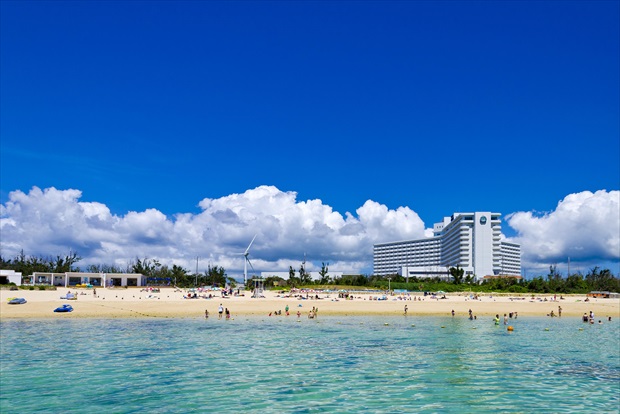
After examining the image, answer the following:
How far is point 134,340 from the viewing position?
46.2 metres

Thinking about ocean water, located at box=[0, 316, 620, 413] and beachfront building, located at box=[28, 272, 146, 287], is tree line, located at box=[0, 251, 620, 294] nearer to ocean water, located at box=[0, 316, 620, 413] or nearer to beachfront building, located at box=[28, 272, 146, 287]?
beachfront building, located at box=[28, 272, 146, 287]

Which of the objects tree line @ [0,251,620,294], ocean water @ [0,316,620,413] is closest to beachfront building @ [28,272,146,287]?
tree line @ [0,251,620,294]

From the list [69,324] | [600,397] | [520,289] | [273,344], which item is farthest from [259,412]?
[520,289]

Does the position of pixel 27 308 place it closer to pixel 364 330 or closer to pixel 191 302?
pixel 191 302

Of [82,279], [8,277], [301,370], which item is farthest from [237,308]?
[82,279]

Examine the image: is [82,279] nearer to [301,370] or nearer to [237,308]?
[237,308]

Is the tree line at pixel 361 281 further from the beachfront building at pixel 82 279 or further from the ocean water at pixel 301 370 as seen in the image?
the ocean water at pixel 301 370

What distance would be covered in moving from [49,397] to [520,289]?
473 feet

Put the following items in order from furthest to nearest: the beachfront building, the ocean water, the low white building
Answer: the beachfront building < the low white building < the ocean water

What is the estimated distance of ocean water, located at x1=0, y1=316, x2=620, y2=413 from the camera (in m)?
24.3

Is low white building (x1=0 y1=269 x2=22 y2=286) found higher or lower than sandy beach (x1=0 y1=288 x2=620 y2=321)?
higher

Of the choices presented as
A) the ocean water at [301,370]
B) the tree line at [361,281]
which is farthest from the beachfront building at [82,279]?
the ocean water at [301,370]

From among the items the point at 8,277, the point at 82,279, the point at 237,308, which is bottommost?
the point at 237,308

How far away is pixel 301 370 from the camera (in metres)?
32.4
